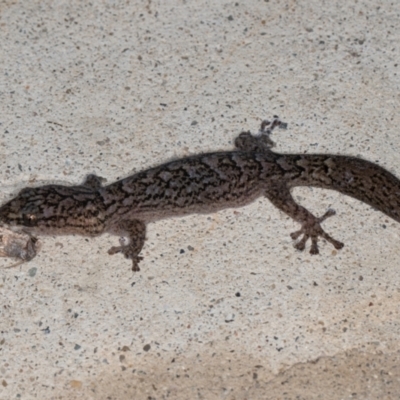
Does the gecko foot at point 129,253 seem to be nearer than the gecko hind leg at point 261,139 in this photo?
Yes

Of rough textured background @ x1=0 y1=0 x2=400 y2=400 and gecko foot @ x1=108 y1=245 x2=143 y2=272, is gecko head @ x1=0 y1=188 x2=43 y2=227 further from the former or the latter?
gecko foot @ x1=108 y1=245 x2=143 y2=272

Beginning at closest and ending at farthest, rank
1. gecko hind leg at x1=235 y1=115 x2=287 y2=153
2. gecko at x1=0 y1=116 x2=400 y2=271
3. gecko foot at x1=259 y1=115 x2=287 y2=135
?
gecko at x1=0 y1=116 x2=400 y2=271, gecko hind leg at x1=235 y1=115 x2=287 y2=153, gecko foot at x1=259 y1=115 x2=287 y2=135

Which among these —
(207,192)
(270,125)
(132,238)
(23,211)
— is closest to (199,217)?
(207,192)

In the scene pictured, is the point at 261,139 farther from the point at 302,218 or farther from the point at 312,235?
the point at 312,235

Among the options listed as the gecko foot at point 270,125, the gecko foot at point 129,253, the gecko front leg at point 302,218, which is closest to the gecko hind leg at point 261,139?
the gecko foot at point 270,125

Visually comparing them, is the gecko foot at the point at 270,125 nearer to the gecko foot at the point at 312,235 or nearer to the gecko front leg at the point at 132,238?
the gecko foot at the point at 312,235

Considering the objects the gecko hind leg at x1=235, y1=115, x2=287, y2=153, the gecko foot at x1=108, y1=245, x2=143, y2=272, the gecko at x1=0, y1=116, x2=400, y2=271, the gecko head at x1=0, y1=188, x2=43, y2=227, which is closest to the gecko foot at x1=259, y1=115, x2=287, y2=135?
the gecko hind leg at x1=235, y1=115, x2=287, y2=153

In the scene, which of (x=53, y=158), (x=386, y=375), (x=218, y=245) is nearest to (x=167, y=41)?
(x=53, y=158)
